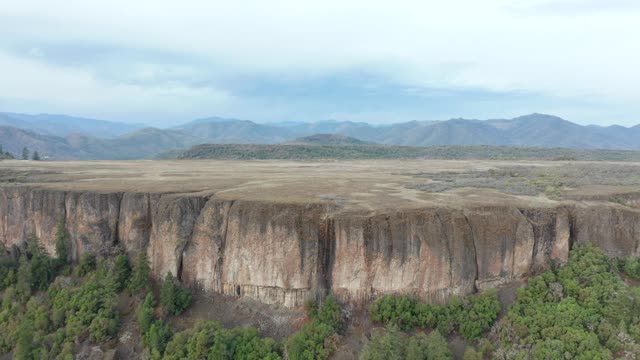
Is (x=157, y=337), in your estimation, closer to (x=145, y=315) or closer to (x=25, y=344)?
(x=145, y=315)

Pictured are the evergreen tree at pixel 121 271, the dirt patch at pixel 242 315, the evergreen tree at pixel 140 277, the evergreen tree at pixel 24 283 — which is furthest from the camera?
the evergreen tree at pixel 24 283

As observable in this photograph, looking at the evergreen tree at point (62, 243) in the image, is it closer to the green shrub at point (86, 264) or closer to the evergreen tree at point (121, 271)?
the green shrub at point (86, 264)

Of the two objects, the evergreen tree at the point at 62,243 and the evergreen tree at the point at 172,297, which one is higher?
the evergreen tree at the point at 62,243

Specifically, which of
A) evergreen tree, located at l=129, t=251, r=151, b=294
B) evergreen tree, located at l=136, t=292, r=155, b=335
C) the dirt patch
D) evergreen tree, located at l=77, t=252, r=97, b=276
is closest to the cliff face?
the dirt patch

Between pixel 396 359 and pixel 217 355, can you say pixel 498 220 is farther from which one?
pixel 217 355

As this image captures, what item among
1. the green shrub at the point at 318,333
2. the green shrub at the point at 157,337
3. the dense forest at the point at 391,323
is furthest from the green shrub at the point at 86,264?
the green shrub at the point at 318,333

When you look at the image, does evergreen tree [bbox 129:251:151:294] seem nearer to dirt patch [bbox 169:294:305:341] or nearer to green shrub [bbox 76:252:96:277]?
dirt patch [bbox 169:294:305:341]

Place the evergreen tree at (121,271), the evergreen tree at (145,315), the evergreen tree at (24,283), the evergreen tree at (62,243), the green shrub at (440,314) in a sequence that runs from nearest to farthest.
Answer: the green shrub at (440,314), the evergreen tree at (145,315), the evergreen tree at (121,271), the evergreen tree at (24,283), the evergreen tree at (62,243)
